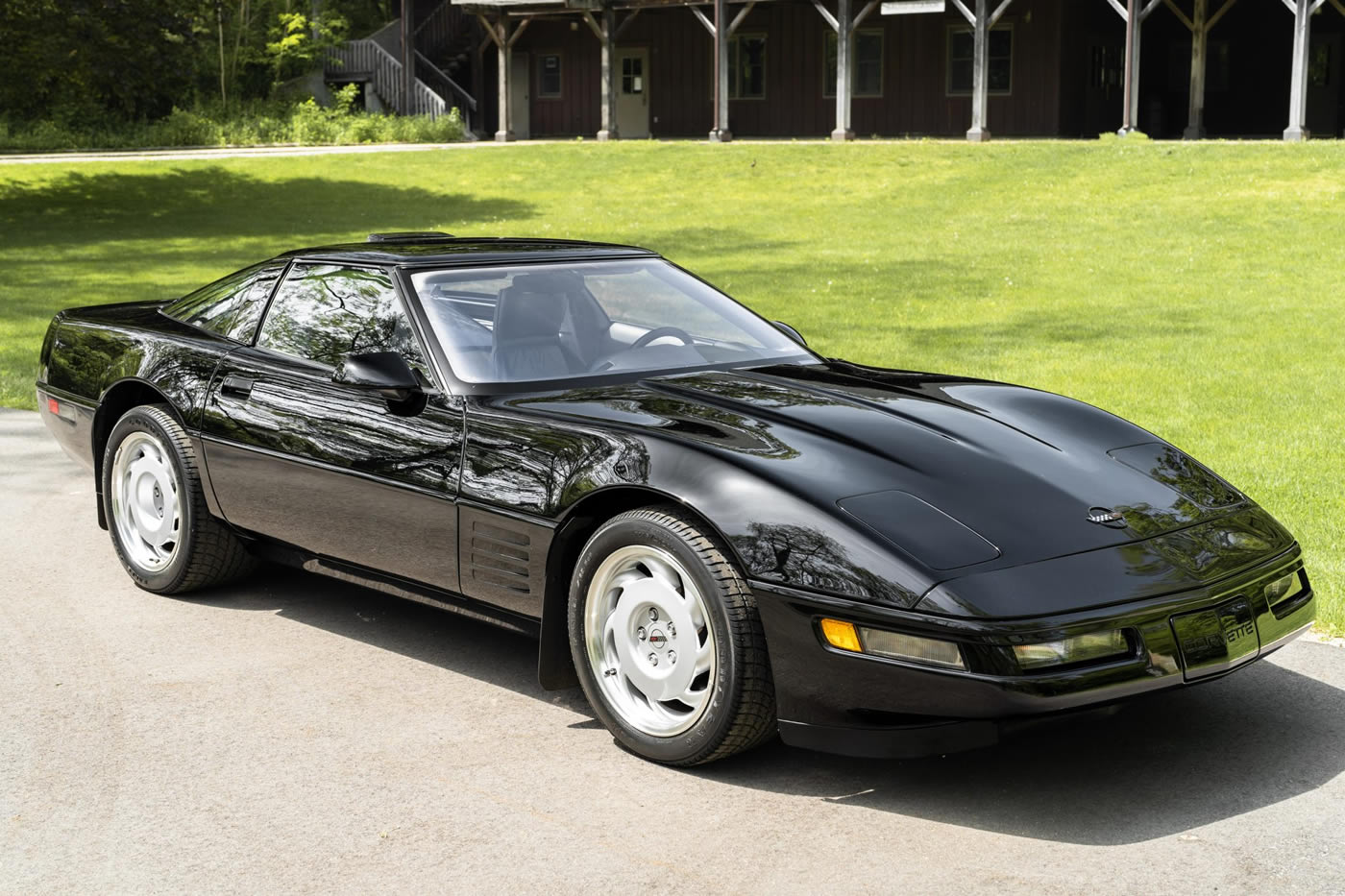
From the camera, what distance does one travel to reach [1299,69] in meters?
29.7

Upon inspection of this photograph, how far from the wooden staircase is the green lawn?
867 cm

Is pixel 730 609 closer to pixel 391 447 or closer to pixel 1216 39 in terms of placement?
pixel 391 447

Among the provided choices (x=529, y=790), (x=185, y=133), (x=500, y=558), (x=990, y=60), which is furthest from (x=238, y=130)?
(x=529, y=790)

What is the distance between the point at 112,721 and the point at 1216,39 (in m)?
35.7

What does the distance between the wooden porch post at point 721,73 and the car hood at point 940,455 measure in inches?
1243

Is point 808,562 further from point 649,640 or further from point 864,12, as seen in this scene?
point 864,12

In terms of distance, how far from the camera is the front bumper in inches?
154

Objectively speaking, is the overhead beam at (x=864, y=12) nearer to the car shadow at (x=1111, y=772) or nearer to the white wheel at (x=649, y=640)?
the car shadow at (x=1111, y=772)

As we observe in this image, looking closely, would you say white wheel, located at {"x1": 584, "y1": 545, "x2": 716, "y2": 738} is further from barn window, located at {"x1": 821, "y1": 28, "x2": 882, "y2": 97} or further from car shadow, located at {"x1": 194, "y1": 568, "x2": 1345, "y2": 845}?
barn window, located at {"x1": 821, "y1": 28, "x2": 882, "y2": 97}

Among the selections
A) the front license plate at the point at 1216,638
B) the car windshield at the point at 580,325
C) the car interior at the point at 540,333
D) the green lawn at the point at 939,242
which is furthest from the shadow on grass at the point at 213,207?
the front license plate at the point at 1216,638

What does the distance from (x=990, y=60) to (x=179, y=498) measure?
107ft

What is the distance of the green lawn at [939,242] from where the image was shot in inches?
451

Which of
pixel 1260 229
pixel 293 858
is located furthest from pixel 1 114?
pixel 293 858

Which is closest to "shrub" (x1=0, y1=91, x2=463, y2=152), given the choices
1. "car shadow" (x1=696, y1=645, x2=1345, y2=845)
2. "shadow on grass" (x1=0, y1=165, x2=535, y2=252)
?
"shadow on grass" (x1=0, y1=165, x2=535, y2=252)
